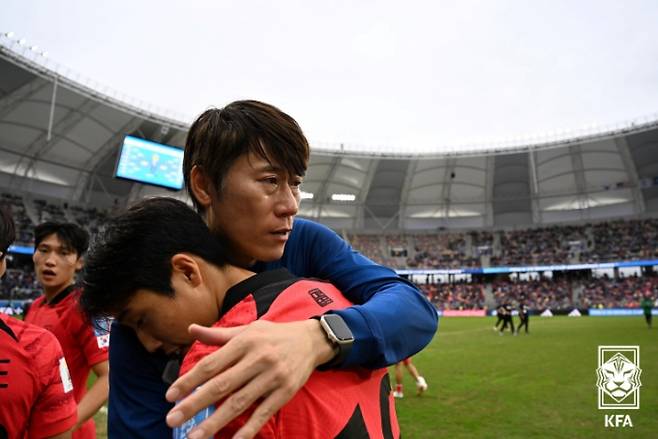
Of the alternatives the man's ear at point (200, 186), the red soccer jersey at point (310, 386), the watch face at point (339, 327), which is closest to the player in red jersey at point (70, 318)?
the man's ear at point (200, 186)

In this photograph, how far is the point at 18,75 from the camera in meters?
27.2

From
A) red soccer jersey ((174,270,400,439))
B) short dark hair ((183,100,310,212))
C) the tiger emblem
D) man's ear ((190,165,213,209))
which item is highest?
short dark hair ((183,100,310,212))

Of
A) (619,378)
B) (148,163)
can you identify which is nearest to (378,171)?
(148,163)

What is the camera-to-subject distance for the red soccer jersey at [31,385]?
2273mm

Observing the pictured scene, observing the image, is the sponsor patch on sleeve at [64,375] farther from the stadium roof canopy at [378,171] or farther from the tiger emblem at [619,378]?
the stadium roof canopy at [378,171]

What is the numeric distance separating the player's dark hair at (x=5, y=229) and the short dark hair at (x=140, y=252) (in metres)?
1.27

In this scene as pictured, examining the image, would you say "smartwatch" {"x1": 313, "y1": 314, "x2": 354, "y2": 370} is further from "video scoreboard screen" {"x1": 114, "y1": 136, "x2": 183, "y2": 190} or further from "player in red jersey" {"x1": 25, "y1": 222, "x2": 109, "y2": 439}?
"video scoreboard screen" {"x1": 114, "y1": 136, "x2": 183, "y2": 190}

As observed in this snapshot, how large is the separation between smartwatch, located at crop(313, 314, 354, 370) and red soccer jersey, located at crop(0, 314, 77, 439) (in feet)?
6.59

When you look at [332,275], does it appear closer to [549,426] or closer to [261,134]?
→ [261,134]

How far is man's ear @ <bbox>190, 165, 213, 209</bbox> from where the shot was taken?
176 cm

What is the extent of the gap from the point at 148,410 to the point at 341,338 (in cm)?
83

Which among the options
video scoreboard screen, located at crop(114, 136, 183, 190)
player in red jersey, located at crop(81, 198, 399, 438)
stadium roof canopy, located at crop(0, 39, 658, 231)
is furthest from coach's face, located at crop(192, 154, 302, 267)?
stadium roof canopy, located at crop(0, 39, 658, 231)

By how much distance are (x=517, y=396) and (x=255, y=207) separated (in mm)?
9063

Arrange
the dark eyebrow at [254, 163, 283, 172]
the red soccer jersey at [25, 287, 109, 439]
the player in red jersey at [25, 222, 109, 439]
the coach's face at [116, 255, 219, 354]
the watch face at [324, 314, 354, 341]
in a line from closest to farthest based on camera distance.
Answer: the watch face at [324, 314, 354, 341] < the coach's face at [116, 255, 219, 354] < the dark eyebrow at [254, 163, 283, 172] < the player in red jersey at [25, 222, 109, 439] < the red soccer jersey at [25, 287, 109, 439]
